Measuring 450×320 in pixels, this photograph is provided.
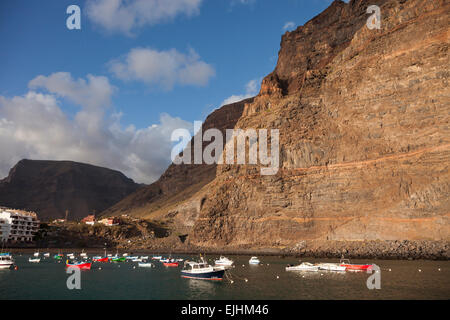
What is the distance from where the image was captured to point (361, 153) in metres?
95.4

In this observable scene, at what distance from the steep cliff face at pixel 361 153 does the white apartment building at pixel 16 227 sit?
60.2m

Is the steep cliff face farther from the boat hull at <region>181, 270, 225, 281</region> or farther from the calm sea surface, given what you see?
the boat hull at <region>181, 270, 225, 281</region>

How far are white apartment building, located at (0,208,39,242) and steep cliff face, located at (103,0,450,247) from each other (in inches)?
2372

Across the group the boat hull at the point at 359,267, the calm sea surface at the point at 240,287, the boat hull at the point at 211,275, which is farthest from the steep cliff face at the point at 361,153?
the boat hull at the point at 211,275

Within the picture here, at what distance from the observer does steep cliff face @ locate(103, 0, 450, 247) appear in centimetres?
8244

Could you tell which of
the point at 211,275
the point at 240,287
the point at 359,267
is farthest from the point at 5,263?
the point at 359,267

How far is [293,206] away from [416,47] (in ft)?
181

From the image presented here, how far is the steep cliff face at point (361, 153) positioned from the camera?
82.4 m

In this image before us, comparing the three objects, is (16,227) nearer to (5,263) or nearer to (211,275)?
(5,263)

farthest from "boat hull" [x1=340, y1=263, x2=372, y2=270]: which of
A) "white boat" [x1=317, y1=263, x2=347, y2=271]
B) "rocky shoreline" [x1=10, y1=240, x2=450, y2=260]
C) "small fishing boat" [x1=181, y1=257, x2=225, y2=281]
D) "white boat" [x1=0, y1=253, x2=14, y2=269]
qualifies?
"white boat" [x1=0, y1=253, x2=14, y2=269]

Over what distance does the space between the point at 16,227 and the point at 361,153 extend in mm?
117895
